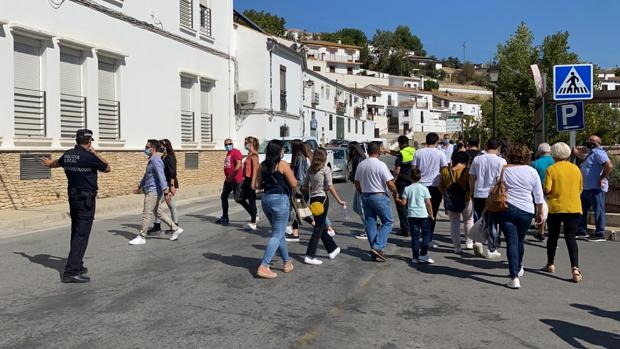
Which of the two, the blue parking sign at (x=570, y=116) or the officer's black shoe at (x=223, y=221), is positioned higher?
the blue parking sign at (x=570, y=116)

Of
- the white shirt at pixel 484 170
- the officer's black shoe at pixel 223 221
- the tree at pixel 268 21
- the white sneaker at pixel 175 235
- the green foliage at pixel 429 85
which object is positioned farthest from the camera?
the green foliage at pixel 429 85

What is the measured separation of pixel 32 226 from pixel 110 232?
195 centimetres

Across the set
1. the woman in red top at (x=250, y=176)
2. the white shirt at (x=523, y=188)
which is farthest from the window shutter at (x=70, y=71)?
the white shirt at (x=523, y=188)

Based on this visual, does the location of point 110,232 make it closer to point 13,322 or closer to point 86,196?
point 86,196

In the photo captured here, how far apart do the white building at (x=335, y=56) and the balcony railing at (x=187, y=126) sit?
6795cm

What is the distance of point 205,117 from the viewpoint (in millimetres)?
25312

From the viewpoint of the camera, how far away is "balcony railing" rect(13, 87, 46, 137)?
1454 cm

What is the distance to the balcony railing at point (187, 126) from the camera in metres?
23.4

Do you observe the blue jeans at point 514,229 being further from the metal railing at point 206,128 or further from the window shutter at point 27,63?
the metal railing at point 206,128

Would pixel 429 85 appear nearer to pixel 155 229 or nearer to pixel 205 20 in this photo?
pixel 205 20

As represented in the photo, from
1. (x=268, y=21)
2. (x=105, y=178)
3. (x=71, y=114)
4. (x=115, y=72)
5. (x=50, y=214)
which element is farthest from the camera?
(x=268, y=21)

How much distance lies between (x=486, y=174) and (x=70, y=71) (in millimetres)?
12475

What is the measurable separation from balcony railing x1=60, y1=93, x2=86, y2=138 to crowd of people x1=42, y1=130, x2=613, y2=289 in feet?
21.2

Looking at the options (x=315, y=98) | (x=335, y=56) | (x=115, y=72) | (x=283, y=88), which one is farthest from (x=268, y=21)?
(x=115, y=72)
